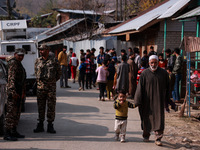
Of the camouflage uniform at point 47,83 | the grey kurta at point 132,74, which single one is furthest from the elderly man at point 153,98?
the grey kurta at point 132,74

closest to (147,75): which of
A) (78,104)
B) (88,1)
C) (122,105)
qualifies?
(122,105)

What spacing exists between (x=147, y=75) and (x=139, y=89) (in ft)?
1.09

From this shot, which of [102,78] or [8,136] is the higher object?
[102,78]

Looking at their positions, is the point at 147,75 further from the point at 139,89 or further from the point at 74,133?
the point at 74,133

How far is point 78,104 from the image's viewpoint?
12430 millimetres

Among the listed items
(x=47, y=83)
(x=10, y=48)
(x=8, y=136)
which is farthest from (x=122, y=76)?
(x=8, y=136)

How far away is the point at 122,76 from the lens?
12.6 meters

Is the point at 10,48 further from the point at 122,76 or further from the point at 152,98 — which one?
the point at 152,98

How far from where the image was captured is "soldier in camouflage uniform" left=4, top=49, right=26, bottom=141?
722 centimetres

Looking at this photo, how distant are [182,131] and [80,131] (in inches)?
97.0

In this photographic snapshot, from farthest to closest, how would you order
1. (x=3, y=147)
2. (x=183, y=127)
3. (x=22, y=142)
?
(x=183, y=127) < (x=22, y=142) < (x=3, y=147)

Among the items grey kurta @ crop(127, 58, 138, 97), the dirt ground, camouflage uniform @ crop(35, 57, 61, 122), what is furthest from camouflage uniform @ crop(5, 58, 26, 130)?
grey kurta @ crop(127, 58, 138, 97)

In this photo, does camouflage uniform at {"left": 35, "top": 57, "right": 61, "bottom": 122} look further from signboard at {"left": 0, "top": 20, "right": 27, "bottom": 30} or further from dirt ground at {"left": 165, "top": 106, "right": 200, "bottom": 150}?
signboard at {"left": 0, "top": 20, "right": 27, "bottom": 30}

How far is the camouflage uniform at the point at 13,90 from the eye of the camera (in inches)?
285
